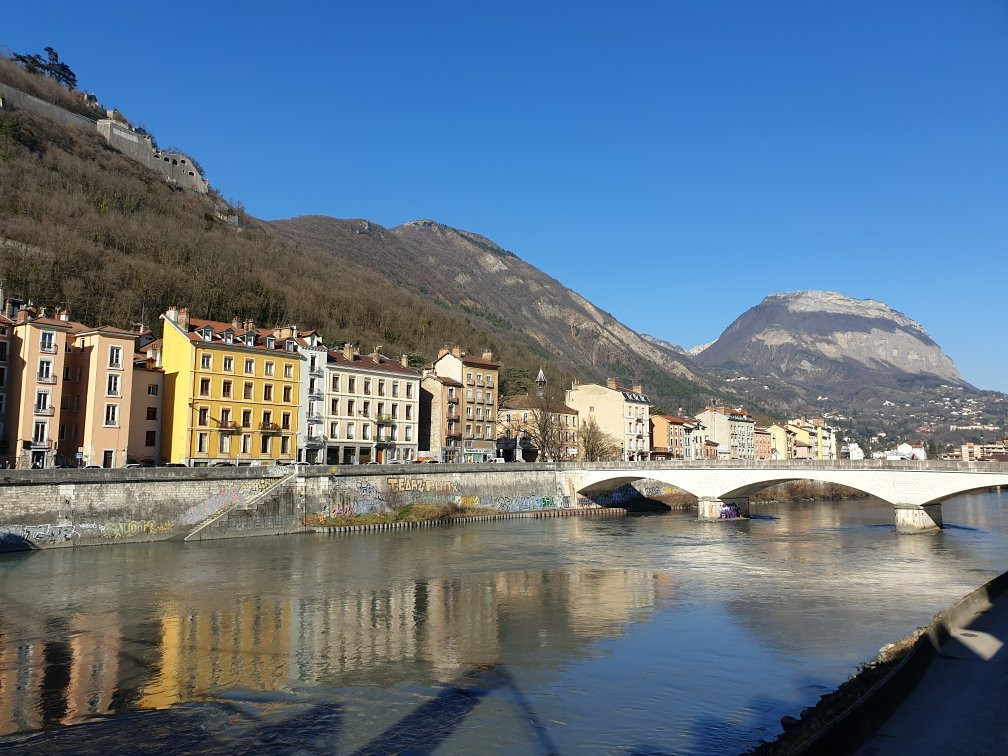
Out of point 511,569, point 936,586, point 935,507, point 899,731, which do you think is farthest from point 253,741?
point 935,507

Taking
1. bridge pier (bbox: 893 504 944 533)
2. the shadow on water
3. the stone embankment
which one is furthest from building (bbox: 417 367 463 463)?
the stone embankment

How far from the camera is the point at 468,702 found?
21234 mm

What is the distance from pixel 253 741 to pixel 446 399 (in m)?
71.4

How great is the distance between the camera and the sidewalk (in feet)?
51.8

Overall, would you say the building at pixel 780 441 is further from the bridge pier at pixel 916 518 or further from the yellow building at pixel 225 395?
the yellow building at pixel 225 395

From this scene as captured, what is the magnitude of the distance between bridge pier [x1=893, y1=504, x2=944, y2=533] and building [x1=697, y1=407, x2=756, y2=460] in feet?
281

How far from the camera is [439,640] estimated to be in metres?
27.9

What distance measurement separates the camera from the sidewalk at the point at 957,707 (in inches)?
622

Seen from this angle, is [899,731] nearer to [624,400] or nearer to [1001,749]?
[1001,749]

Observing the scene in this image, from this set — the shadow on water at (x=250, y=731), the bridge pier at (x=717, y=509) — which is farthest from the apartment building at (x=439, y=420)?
the shadow on water at (x=250, y=731)

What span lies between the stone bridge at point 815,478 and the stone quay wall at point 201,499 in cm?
1503

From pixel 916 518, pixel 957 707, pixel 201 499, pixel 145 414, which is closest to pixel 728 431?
pixel 916 518

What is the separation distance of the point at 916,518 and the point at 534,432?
163ft

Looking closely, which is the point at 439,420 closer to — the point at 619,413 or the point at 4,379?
the point at 619,413
